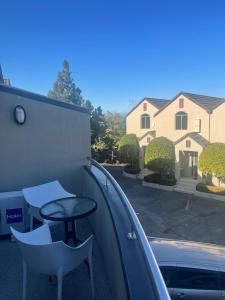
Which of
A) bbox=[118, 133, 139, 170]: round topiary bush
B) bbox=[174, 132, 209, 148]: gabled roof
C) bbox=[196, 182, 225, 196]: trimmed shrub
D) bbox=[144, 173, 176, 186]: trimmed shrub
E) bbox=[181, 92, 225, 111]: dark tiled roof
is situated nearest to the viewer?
bbox=[196, 182, 225, 196]: trimmed shrub

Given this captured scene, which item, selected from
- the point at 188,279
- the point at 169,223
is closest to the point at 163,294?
the point at 188,279

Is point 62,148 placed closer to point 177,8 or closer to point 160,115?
point 177,8

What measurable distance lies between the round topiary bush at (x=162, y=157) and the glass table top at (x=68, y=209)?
19.2 meters

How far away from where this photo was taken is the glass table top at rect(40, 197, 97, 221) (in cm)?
352

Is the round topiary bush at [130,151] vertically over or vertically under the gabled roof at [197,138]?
under

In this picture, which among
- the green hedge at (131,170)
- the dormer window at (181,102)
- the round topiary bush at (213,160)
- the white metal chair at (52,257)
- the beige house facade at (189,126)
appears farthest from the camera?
the green hedge at (131,170)

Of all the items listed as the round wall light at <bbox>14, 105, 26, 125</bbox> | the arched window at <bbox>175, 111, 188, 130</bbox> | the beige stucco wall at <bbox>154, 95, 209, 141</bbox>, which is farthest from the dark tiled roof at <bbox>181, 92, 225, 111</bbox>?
the round wall light at <bbox>14, 105, 26, 125</bbox>

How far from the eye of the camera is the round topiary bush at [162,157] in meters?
22.9

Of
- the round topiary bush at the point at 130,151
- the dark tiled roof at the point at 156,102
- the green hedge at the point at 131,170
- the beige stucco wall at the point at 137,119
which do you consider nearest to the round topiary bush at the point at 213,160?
the green hedge at the point at 131,170

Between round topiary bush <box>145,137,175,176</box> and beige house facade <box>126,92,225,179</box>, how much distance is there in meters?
0.46

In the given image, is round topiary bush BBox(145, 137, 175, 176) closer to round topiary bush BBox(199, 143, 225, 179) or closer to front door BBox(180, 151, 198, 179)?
front door BBox(180, 151, 198, 179)

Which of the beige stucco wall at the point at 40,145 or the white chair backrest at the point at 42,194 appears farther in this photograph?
the beige stucco wall at the point at 40,145

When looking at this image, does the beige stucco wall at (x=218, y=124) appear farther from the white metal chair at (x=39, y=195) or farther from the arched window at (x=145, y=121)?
the white metal chair at (x=39, y=195)

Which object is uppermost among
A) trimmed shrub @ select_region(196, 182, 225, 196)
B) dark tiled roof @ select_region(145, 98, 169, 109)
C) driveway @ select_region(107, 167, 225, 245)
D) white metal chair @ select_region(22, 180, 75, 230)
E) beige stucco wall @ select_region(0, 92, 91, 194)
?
dark tiled roof @ select_region(145, 98, 169, 109)
